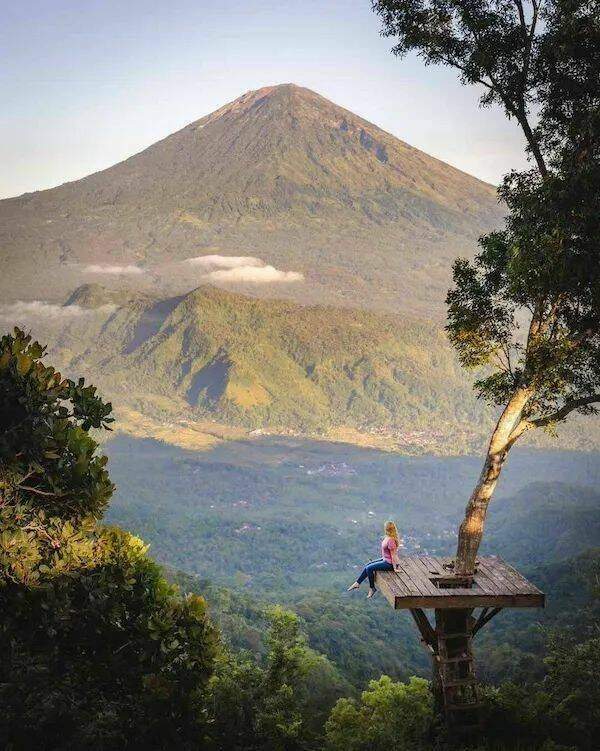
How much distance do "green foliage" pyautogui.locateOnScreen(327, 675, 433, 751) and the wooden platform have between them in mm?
2615

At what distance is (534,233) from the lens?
9.50 meters

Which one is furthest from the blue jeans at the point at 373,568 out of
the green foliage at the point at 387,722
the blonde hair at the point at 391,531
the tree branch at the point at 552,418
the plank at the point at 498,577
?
the green foliage at the point at 387,722

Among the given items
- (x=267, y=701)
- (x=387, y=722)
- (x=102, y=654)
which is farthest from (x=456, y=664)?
(x=267, y=701)

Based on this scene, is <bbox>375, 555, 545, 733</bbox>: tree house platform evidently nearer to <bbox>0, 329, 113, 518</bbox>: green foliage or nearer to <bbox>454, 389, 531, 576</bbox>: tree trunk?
<bbox>454, 389, 531, 576</bbox>: tree trunk

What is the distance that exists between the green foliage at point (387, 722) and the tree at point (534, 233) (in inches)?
142

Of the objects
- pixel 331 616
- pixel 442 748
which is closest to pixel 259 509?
pixel 331 616

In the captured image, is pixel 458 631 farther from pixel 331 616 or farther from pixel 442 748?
pixel 331 616

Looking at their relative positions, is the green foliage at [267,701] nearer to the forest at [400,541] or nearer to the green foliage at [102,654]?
the forest at [400,541]

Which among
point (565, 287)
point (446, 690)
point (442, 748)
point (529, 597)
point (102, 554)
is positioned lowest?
point (442, 748)

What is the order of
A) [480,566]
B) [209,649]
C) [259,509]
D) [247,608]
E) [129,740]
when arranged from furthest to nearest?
[259,509]
[247,608]
[480,566]
[209,649]
[129,740]

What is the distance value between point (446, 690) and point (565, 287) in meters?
5.30

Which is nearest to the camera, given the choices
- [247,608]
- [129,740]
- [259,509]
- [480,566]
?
[129,740]

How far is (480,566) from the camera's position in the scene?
10000 mm

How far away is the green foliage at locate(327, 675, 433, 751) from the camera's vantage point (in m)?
11.5
